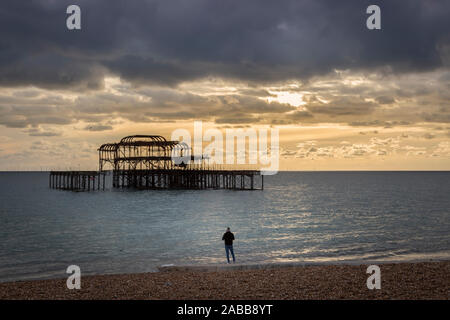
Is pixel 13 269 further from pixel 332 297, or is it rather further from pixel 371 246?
pixel 371 246

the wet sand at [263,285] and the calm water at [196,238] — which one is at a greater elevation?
the wet sand at [263,285]

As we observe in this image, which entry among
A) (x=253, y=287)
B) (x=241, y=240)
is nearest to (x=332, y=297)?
(x=253, y=287)

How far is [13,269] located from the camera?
19.2 meters

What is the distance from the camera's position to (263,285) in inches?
447

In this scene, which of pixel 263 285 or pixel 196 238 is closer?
pixel 263 285

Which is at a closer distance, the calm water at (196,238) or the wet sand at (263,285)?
the wet sand at (263,285)

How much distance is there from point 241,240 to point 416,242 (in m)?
11.0

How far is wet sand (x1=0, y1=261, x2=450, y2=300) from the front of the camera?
10.4m

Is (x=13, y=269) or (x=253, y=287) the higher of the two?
(x=253, y=287)

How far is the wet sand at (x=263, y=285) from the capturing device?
1035 centimetres

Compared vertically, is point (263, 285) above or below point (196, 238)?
above
